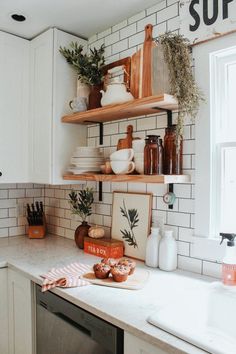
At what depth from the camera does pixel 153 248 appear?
1.72m

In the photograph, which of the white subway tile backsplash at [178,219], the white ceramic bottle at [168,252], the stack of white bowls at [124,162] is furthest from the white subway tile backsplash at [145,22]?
the white ceramic bottle at [168,252]

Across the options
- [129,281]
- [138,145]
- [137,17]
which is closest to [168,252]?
[129,281]

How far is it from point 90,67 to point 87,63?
0.12 feet

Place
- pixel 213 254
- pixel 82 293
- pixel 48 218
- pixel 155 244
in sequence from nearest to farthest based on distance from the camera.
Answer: pixel 82 293 < pixel 213 254 < pixel 155 244 < pixel 48 218

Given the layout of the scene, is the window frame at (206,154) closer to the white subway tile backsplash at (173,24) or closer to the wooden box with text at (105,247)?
the white subway tile backsplash at (173,24)

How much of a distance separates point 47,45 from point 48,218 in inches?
55.5

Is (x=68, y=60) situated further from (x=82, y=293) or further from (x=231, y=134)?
(x=82, y=293)

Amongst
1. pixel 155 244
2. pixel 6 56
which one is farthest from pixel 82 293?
pixel 6 56

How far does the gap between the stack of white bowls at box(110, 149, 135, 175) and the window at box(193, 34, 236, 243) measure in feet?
1.21

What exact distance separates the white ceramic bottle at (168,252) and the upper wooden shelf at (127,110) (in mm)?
676

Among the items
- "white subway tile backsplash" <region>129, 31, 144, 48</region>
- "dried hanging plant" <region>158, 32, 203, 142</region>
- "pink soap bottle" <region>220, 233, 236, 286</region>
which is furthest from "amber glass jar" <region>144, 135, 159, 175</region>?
"white subway tile backsplash" <region>129, 31, 144, 48</region>

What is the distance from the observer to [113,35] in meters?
2.12

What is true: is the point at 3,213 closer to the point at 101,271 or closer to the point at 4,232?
the point at 4,232

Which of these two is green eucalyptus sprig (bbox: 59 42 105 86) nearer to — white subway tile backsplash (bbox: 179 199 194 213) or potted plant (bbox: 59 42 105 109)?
potted plant (bbox: 59 42 105 109)
